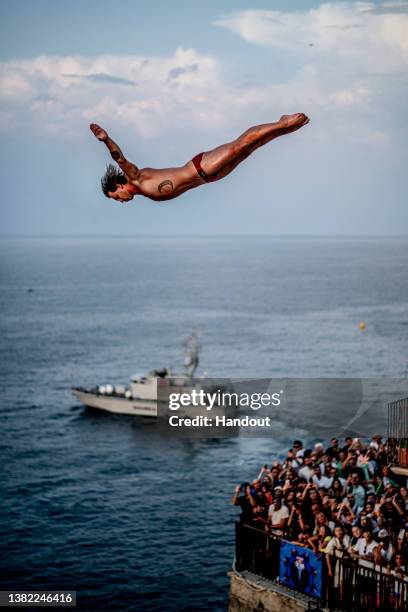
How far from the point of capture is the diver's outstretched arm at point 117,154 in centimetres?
656

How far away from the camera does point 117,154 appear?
6824 millimetres

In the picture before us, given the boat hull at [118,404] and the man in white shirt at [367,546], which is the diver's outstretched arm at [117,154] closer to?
the man in white shirt at [367,546]

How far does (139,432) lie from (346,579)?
45824mm

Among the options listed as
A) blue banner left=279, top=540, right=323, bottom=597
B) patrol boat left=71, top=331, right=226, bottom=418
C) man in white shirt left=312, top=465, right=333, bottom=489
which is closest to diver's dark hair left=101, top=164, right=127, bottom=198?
blue banner left=279, top=540, right=323, bottom=597

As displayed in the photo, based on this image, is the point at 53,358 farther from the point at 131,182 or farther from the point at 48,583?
the point at 131,182

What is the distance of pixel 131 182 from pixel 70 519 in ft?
112

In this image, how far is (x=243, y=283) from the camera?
15738 centimetres

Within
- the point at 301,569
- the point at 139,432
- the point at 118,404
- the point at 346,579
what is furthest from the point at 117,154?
the point at 118,404

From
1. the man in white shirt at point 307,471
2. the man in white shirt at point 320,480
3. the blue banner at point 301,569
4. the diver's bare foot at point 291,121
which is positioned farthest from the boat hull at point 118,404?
the diver's bare foot at point 291,121

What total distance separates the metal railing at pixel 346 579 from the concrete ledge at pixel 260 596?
205 millimetres

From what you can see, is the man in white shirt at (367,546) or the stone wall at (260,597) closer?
the man in white shirt at (367,546)

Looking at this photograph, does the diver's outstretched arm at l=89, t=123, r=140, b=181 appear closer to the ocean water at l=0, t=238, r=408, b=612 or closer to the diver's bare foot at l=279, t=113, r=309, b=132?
the diver's bare foot at l=279, t=113, r=309, b=132

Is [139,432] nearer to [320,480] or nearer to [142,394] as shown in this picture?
[142,394]

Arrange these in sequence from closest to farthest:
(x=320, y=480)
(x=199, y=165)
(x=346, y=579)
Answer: (x=199, y=165)
(x=346, y=579)
(x=320, y=480)
